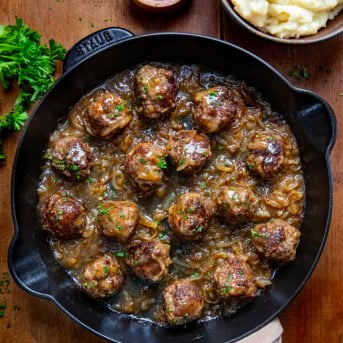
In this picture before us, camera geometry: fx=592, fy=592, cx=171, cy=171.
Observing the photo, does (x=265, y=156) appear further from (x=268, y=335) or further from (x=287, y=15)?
(x=268, y=335)

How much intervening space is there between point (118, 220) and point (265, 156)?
4.90 feet

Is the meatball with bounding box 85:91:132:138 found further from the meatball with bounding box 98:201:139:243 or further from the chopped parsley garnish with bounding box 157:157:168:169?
the meatball with bounding box 98:201:139:243

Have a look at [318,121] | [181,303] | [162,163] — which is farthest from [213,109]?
[181,303]

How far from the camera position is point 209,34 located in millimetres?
6082

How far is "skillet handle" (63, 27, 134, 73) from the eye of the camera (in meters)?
5.69

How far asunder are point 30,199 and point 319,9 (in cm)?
332

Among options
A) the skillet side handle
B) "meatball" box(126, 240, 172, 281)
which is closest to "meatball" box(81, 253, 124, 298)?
"meatball" box(126, 240, 172, 281)

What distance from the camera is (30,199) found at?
578 cm

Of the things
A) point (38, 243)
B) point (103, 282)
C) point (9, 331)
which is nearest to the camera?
point (103, 282)

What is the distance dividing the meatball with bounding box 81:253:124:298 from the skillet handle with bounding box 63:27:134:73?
6.15ft

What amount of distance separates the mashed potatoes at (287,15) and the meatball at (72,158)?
197 centimetres

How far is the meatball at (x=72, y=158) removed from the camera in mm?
5512

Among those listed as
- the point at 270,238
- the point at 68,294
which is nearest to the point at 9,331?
the point at 68,294

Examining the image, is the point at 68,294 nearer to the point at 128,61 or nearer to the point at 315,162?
the point at 128,61
